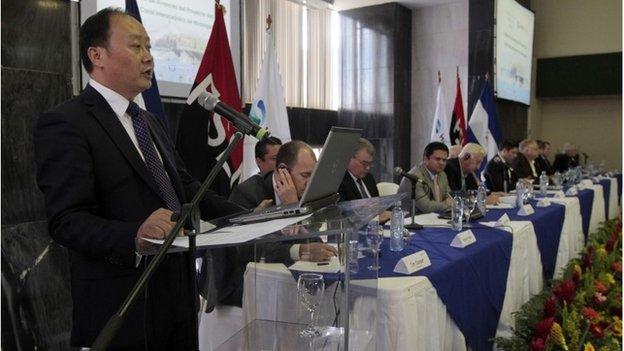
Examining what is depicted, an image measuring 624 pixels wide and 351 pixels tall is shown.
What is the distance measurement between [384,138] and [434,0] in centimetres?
217

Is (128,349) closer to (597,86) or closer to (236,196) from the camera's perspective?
(236,196)

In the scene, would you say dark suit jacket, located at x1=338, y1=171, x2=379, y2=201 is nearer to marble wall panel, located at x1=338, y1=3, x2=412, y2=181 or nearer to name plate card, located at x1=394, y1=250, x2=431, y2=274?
name plate card, located at x1=394, y1=250, x2=431, y2=274

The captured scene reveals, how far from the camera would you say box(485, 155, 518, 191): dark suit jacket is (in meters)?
5.75

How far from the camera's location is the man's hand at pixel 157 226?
0.98 meters

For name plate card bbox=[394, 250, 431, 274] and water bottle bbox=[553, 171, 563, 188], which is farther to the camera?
water bottle bbox=[553, 171, 563, 188]

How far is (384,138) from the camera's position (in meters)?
8.47

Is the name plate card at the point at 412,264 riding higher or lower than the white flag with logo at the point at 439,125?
lower

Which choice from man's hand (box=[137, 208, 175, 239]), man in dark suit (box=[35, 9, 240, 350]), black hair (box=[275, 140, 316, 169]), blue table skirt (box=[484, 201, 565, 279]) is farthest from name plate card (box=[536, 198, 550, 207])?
man's hand (box=[137, 208, 175, 239])

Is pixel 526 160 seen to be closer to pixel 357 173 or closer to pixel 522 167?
pixel 522 167

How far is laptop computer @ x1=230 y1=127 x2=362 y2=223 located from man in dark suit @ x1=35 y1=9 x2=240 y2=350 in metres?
0.21

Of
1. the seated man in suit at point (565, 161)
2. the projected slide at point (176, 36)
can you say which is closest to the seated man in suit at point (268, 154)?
the projected slide at point (176, 36)

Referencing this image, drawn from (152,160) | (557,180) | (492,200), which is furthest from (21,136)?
(557,180)

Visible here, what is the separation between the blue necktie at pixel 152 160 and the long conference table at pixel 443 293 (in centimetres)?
28

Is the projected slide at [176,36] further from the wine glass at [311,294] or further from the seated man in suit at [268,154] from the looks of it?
the wine glass at [311,294]
